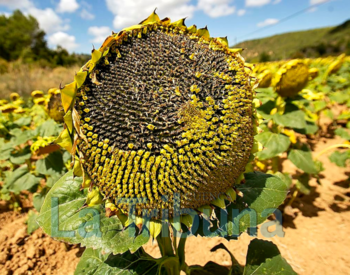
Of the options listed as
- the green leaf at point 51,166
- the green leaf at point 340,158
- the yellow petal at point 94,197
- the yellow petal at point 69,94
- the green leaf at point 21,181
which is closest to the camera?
the yellow petal at point 69,94

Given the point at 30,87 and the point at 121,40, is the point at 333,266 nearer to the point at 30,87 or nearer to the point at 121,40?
the point at 121,40

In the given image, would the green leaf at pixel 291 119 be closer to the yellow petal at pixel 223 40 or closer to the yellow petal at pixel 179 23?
the yellow petal at pixel 223 40

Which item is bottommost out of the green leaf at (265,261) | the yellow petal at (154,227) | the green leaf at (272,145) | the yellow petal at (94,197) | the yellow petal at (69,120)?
the green leaf at (265,261)

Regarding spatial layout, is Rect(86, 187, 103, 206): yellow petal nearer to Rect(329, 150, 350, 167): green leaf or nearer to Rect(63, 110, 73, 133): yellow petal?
Rect(63, 110, 73, 133): yellow petal

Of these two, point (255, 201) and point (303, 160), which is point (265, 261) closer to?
point (255, 201)

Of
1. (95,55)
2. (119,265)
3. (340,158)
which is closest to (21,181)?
(119,265)

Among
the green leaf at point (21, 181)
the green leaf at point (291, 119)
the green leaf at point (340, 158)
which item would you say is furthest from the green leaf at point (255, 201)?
the green leaf at point (340, 158)
